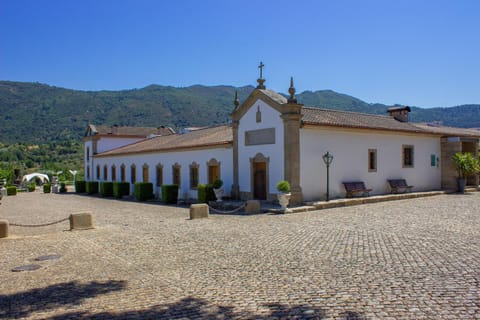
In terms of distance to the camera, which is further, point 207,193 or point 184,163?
point 184,163

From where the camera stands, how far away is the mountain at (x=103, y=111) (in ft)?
317

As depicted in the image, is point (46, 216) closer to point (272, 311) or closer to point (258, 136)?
point (258, 136)

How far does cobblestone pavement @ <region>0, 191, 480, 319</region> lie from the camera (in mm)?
5348

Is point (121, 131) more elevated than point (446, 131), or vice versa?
point (121, 131)

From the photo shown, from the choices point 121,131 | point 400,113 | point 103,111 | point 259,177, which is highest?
point 103,111

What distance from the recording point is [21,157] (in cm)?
7519

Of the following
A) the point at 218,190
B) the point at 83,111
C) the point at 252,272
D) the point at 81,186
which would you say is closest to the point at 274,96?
the point at 218,190

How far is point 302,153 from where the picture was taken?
18328 millimetres

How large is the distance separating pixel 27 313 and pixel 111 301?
1051mm

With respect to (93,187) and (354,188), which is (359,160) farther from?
(93,187)

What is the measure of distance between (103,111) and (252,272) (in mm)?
108762

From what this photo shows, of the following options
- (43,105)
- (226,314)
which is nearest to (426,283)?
(226,314)

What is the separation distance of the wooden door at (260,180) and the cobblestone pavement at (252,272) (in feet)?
Answer: 21.3

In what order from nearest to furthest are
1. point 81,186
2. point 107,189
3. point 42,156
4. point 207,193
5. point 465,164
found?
point 207,193 < point 465,164 < point 107,189 < point 81,186 < point 42,156
